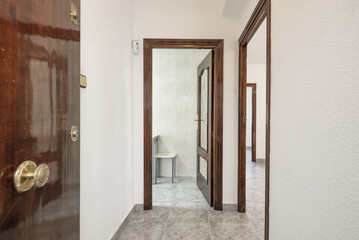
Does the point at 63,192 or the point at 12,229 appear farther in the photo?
the point at 63,192

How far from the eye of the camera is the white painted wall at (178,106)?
12.8ft

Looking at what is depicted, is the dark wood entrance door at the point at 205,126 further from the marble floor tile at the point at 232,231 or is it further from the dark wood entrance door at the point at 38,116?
the dark wood entrance door at the point at 38,116

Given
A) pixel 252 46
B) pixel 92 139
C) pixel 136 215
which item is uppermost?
pixel 252 46

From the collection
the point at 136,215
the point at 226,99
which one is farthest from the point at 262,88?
the point at 136,215

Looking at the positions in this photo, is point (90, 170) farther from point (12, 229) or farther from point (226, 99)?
point (226, 99)

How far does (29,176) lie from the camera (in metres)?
0.66

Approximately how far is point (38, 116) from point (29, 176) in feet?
0.66

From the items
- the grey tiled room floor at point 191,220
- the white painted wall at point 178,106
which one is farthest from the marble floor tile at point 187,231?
the white painted wall at point 178,106

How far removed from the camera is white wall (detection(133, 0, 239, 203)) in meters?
2.50
